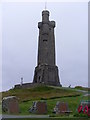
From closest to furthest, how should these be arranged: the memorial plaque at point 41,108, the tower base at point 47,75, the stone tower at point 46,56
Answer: the memorial plaque at point 41,108 < the tower base at point 47,75 < the stone tower at point 46,56

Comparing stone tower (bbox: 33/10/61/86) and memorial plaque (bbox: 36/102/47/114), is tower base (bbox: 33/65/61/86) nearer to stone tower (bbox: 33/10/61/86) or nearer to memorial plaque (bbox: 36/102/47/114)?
stone tower (bbox: 33/10/61/86)

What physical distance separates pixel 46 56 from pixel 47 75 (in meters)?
3.84

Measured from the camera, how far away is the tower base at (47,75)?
5475cm

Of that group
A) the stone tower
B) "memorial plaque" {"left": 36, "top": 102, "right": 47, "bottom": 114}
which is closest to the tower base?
the stone tower

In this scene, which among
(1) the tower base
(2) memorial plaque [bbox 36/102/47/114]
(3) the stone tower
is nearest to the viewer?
(2) memorial plaque [bbox 36/102/47/114]

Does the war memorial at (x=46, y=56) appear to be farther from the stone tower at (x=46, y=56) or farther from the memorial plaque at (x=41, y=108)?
the memorial plaque at (x=41, y=108)

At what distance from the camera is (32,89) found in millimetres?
46375

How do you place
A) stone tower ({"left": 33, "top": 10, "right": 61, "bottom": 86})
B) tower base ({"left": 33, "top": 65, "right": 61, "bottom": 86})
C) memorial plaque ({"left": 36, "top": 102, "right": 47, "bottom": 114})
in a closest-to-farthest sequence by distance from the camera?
1. memorial plaque ({"left": 36, "top": 102, "right": 47, "bottom": 114})
2. tower base ({"left": 33, "top": 65, "right": 61, "bottom": 86})
3. stone tower ({"left": 33, "top": 10, "right": 61, "bottom": 86})

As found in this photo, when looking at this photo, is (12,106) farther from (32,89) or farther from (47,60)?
(47,60)

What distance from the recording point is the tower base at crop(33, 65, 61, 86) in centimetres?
5475

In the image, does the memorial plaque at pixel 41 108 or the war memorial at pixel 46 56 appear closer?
the memorial plaque at pixel 41 108

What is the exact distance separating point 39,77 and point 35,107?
116 feet

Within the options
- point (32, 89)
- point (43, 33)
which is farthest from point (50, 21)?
point (32, 89)

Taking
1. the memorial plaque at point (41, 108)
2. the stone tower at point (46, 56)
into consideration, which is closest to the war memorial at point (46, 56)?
the stone tower at point (46, 56)
